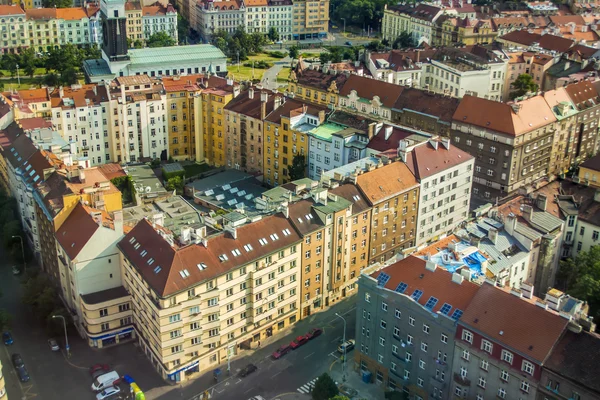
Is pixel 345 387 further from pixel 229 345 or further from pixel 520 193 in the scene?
pixel 520 193

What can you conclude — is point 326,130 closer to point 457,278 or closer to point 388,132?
point 388,132

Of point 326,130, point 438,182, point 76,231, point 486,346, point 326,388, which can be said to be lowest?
point 326,388

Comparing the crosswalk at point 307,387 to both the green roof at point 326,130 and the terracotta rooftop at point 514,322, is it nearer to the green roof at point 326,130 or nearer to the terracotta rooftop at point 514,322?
the terracotta rooftop at point 514,322

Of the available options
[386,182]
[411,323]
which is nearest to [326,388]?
[411,323]

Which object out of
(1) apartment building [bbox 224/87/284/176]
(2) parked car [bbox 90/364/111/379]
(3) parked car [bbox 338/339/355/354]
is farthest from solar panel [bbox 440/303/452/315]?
(1) apartment building [bbox 224/87/284/176]

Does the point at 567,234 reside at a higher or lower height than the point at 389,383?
higher

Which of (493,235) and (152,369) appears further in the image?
(152,369)

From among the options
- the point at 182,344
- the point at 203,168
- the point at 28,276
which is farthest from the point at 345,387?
the point at 203,168

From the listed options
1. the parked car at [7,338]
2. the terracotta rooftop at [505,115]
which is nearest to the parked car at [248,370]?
the parked car at [7,338]
